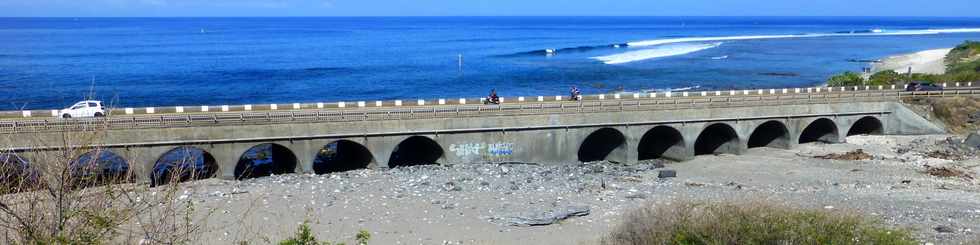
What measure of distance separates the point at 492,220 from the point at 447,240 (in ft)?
11.7

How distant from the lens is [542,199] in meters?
37.9

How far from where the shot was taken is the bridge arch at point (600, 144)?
165ft

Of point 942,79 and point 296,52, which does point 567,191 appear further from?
point 296,52

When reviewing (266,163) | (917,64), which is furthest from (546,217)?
(917,64)

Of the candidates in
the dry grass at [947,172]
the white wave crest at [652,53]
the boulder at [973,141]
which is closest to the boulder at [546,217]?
the dry grass at [947,172]

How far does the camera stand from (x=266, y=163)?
53.1 m

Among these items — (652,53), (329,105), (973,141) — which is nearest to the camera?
(973,141)

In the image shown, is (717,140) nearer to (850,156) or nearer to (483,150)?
(850,156)

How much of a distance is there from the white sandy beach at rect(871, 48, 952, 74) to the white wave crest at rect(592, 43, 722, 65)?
40346mm

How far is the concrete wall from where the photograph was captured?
42.3m

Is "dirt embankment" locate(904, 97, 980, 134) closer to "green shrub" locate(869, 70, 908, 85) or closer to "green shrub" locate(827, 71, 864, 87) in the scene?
"green shrub" locate(869, 70, 908, 85)

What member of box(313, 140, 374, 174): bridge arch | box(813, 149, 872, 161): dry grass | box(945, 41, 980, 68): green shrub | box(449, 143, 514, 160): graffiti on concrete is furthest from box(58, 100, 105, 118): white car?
box(945, 41, 980, 68): green shrub

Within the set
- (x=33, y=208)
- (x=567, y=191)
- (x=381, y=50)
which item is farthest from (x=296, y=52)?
(x=33, y=208)

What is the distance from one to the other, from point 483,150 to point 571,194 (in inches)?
370
